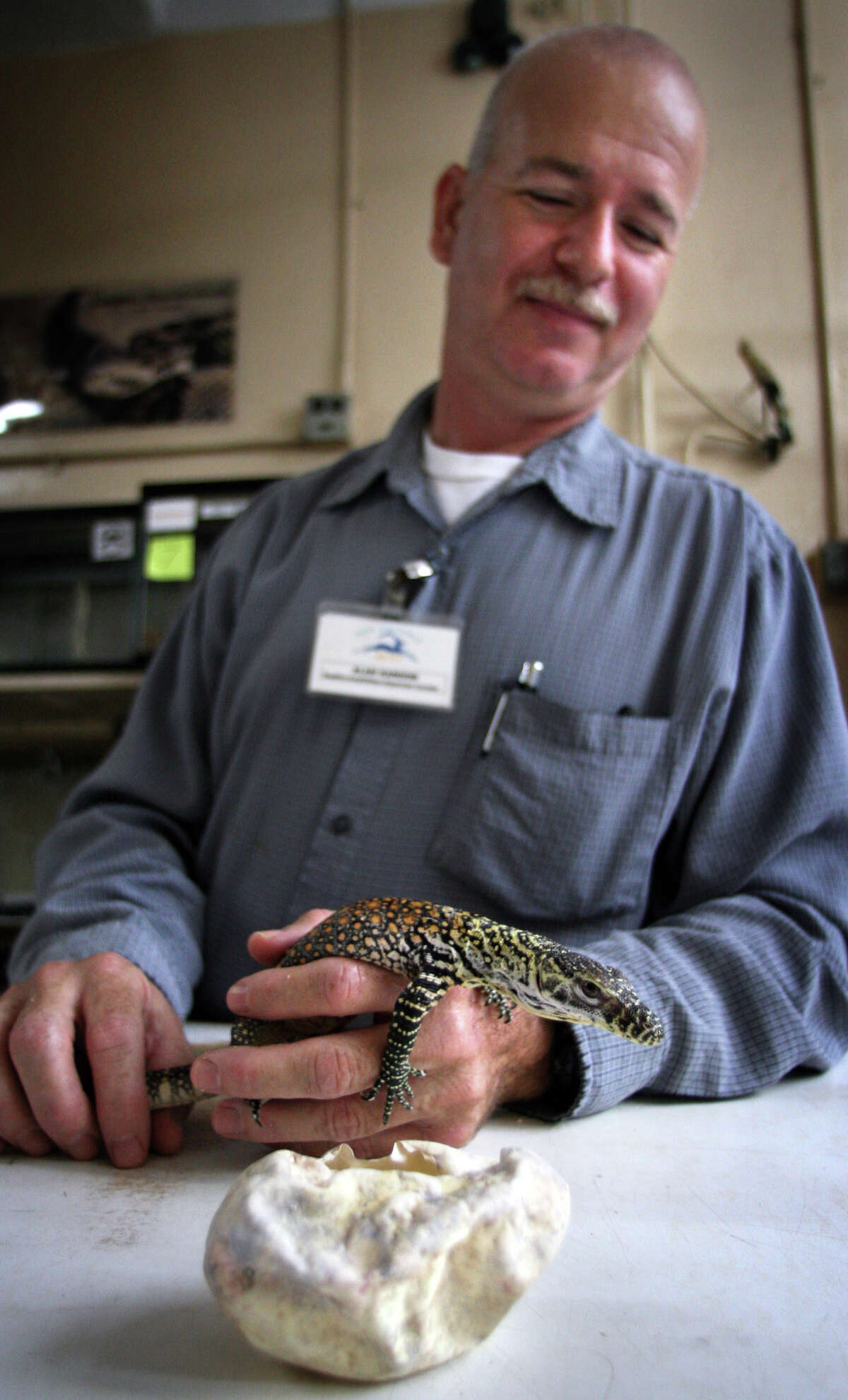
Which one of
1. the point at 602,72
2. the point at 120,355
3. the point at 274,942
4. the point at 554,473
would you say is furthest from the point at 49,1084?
the point at 120,355

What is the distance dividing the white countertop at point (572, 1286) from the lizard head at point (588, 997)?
149 millimetres

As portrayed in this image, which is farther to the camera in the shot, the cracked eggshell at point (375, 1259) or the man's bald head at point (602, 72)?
the man's bald head at point (602, 72)

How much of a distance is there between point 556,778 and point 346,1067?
0.71 metres

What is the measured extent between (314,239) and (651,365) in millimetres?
1499

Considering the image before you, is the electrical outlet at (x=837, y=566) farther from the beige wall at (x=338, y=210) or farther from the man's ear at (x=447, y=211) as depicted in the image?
the man's ear at (x=447, y=211)

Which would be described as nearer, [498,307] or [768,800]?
[768,800]

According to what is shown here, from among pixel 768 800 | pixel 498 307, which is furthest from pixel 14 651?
pixel 768 800

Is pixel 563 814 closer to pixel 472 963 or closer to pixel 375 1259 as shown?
pixel 472 963

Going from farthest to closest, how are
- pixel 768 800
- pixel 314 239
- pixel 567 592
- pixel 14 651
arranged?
pixel 314 239 → pixel 14 651 → pixel 567 592 → pixel 768 800

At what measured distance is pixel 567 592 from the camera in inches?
64.7

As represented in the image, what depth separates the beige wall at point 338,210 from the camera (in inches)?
132

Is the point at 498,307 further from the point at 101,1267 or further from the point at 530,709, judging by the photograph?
the point at 101,1267

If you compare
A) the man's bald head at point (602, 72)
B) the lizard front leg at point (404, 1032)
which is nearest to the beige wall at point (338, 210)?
the man's bald head at point (602, 72)

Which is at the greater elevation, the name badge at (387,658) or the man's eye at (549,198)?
the man's eye at (549,198)
